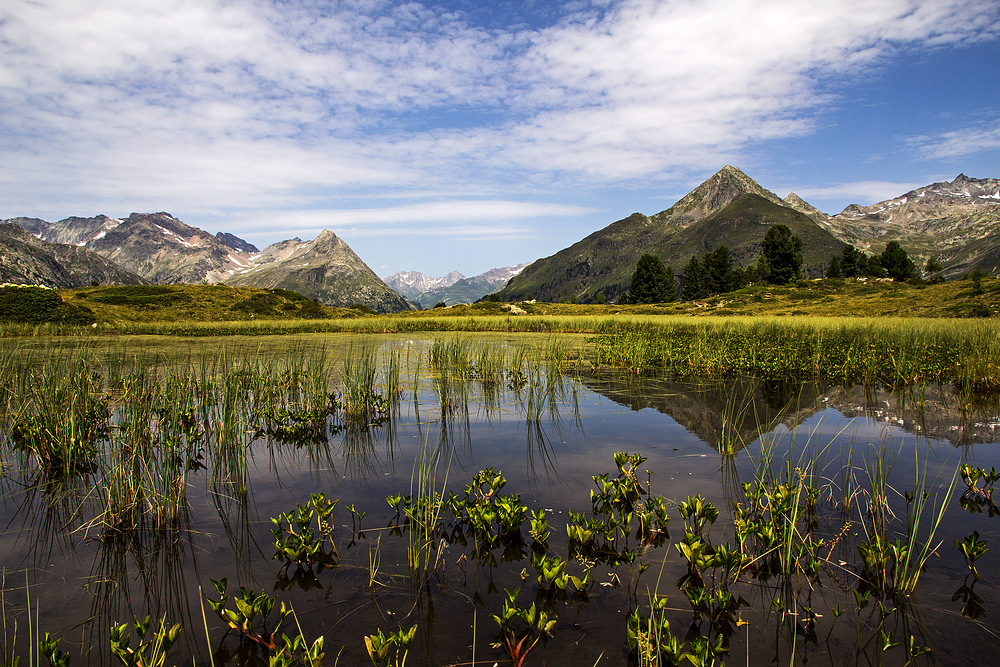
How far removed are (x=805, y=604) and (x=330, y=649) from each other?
2801 millimetres

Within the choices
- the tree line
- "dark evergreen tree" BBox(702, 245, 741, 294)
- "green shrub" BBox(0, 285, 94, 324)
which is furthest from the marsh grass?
"dark evergreen tree" BBox(702, 245, 741, 294)

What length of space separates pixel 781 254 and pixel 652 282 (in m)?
19.7

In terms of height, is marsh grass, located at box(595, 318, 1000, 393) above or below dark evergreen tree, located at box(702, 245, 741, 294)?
below

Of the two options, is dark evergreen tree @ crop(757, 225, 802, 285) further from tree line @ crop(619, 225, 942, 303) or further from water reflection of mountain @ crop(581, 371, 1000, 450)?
water reflection of mountain @ crop(581, 371, 1000, 450)

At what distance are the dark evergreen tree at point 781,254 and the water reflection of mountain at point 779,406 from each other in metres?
71.1

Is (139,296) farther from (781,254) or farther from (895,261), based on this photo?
(895,261)

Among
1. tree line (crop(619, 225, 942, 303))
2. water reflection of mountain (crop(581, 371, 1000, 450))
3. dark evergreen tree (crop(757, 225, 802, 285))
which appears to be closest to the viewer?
water reflection of mountain (crop(581, 371, 1000, 450))

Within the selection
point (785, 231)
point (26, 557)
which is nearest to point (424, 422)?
point (26, 557)

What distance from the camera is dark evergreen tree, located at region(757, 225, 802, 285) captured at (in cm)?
7344

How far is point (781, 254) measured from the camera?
2960 inches

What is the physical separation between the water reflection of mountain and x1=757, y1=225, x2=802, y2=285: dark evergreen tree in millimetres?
71149

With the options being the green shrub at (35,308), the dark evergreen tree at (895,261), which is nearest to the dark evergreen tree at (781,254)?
the dark evergreen tree at (895,261)

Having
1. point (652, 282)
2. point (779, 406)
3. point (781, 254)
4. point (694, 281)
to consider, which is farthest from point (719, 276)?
point (779, 406)

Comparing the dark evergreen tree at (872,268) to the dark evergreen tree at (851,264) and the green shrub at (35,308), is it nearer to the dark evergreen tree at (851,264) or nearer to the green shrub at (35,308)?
the dark evergreen tree at (851,264)
